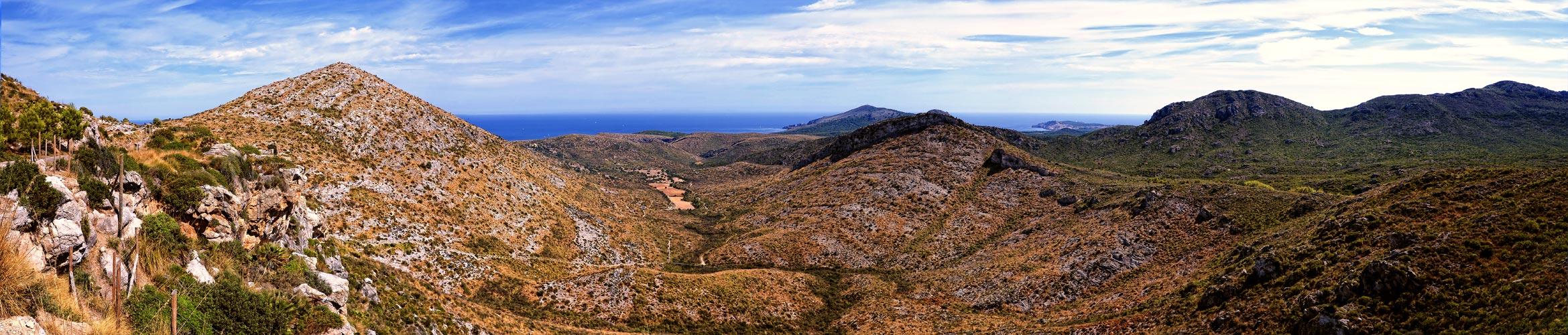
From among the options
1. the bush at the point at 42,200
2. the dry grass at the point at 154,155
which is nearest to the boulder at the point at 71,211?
the bush at the point at 42,200

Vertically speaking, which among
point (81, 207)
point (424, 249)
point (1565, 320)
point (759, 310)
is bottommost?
point (759, 310)

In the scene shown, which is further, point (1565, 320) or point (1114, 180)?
point (1114, 180)

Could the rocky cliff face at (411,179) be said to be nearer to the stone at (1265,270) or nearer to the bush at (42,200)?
the bush at (42,200)

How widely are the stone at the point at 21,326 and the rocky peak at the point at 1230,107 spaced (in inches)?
6560

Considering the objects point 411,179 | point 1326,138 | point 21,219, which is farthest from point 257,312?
point 1326,138

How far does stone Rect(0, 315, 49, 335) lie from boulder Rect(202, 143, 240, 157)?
16.7 metres

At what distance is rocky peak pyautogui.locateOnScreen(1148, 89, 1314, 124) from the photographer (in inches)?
5477

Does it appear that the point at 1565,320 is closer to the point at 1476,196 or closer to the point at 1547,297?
the point at 1547,297

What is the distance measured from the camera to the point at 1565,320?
18.3m

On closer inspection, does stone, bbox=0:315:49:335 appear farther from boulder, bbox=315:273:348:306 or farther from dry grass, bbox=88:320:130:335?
boulder, bbox=315:273:348:306

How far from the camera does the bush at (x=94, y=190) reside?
14812 millimetres

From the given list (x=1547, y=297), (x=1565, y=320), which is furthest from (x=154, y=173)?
(x=1547, y=297)

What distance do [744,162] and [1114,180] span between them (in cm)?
9605

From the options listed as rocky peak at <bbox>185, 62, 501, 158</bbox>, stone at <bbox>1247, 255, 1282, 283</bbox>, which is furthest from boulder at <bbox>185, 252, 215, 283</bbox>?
stone at <bbox>1247, 255, 1282, 283</bbox>
